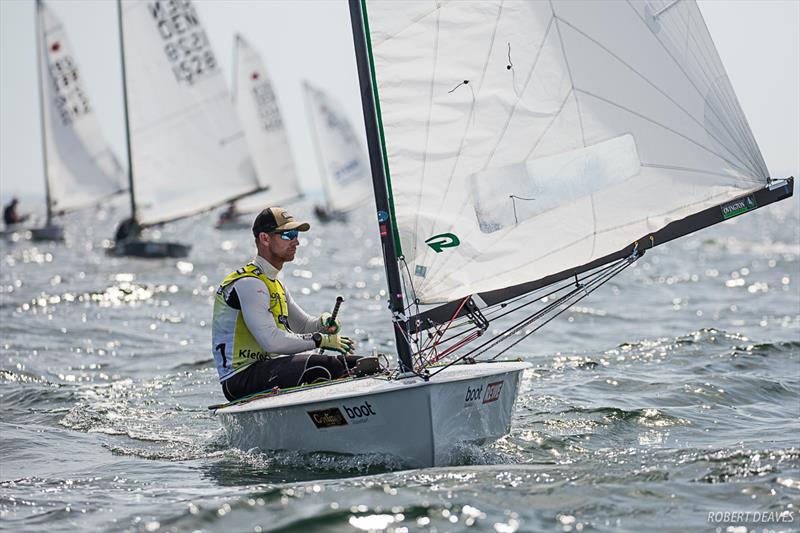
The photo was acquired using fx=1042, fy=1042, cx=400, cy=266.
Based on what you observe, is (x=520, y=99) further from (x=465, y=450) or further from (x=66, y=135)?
(x=66, y=135)

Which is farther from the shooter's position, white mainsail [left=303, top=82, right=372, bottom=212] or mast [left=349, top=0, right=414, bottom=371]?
white mainsail [left=303, top=82, right=372, bottom=212]

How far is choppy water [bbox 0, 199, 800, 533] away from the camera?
4.35m

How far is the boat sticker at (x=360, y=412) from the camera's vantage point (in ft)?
16.4

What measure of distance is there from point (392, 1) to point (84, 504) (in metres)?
2.88

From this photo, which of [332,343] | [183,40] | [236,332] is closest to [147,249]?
[183,40]

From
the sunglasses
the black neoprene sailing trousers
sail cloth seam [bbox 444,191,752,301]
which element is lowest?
the black neoprene sailing trousers

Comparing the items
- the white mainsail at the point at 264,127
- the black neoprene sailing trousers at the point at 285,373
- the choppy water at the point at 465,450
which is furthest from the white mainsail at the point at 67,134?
the black neoprene sailing trousers at the point at 285,373

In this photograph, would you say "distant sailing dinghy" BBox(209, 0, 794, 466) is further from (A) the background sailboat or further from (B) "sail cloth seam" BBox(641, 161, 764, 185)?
(A) the background sailboat

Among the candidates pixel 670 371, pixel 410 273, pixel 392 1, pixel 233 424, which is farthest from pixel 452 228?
pixel 670 371

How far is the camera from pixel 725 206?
539 cm

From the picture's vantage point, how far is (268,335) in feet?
18.1

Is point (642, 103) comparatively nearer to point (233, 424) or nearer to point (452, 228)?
point (452, 228)

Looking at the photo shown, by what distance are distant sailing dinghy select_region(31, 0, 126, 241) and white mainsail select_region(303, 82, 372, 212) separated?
1168 cm

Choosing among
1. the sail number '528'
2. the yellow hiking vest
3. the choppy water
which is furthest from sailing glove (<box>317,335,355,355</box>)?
the sail number '528'
